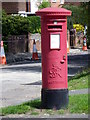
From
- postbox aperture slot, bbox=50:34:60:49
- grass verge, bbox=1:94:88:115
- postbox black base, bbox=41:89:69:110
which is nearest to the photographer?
grass verge, bbox=1:94:88:115

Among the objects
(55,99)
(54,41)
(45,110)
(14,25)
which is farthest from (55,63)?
(14,25)

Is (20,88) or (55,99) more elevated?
(55,99)

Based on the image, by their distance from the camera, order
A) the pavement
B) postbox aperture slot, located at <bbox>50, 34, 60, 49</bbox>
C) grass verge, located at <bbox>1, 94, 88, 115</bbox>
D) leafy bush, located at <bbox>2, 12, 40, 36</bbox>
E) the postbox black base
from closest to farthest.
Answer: grass verge, located at <bbox>1, 94, 88, 115</bbox>, the postbox black base, postbox aperture slot, located at <bbox>50, 34, 60, 49</bbox>, the pavement, leafy bush, located at <bbox>2, 12, 40, 36</bbox>

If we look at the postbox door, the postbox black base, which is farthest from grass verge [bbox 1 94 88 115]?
the postbox door

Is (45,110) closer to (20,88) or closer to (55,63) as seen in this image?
(55,63)

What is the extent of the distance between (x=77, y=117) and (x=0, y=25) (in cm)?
2617

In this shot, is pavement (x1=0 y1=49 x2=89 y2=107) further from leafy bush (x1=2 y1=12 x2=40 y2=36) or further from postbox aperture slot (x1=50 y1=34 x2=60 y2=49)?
leafy bush (x1=2 y1=12 x2=40 y2=36)

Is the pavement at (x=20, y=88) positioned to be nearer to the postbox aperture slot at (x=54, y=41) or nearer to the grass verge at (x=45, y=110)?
the grass verge at (x=45, y=110)

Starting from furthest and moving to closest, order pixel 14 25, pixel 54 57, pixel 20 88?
pixel 14 25 < pixel 20 88 < pixel 54 57

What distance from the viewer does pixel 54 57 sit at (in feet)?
28.4

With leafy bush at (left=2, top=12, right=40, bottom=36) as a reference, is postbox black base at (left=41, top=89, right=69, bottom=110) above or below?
below

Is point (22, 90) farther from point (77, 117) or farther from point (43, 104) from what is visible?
point (77, 117)

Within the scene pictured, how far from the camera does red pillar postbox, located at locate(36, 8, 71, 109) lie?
8586 mm

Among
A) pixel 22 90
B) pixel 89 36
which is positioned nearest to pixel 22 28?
pixel 89 36
